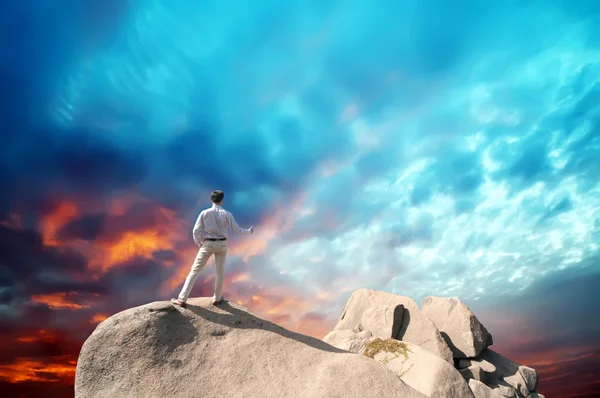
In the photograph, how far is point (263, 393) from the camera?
9852 mm

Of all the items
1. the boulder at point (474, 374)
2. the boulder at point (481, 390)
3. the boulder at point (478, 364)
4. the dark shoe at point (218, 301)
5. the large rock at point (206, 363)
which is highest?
the dark shoe at point (218, 301)

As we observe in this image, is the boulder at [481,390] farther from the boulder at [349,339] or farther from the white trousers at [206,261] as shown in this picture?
the white trousers at [206,261]

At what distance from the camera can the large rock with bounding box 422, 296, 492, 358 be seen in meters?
18.2

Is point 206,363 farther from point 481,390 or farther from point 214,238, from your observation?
point 481,390

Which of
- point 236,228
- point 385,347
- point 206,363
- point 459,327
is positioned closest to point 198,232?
point 236,228

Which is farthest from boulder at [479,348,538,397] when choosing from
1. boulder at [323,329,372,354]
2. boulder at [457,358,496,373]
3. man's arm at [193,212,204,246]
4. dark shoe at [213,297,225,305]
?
man's arm at [193,212,204,246]

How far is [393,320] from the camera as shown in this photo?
18.4 metres

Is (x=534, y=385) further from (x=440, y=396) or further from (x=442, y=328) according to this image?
(x=440, y=396)

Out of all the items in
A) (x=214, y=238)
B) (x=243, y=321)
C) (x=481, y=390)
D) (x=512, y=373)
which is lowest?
(x=481, y=390)

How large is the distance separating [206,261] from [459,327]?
45.1ft

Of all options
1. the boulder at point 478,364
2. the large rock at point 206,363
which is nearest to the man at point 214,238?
the large rock at point 206,363

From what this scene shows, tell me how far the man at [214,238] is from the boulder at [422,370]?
747cm

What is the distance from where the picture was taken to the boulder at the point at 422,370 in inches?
494

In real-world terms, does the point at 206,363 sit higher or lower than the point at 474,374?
higher
